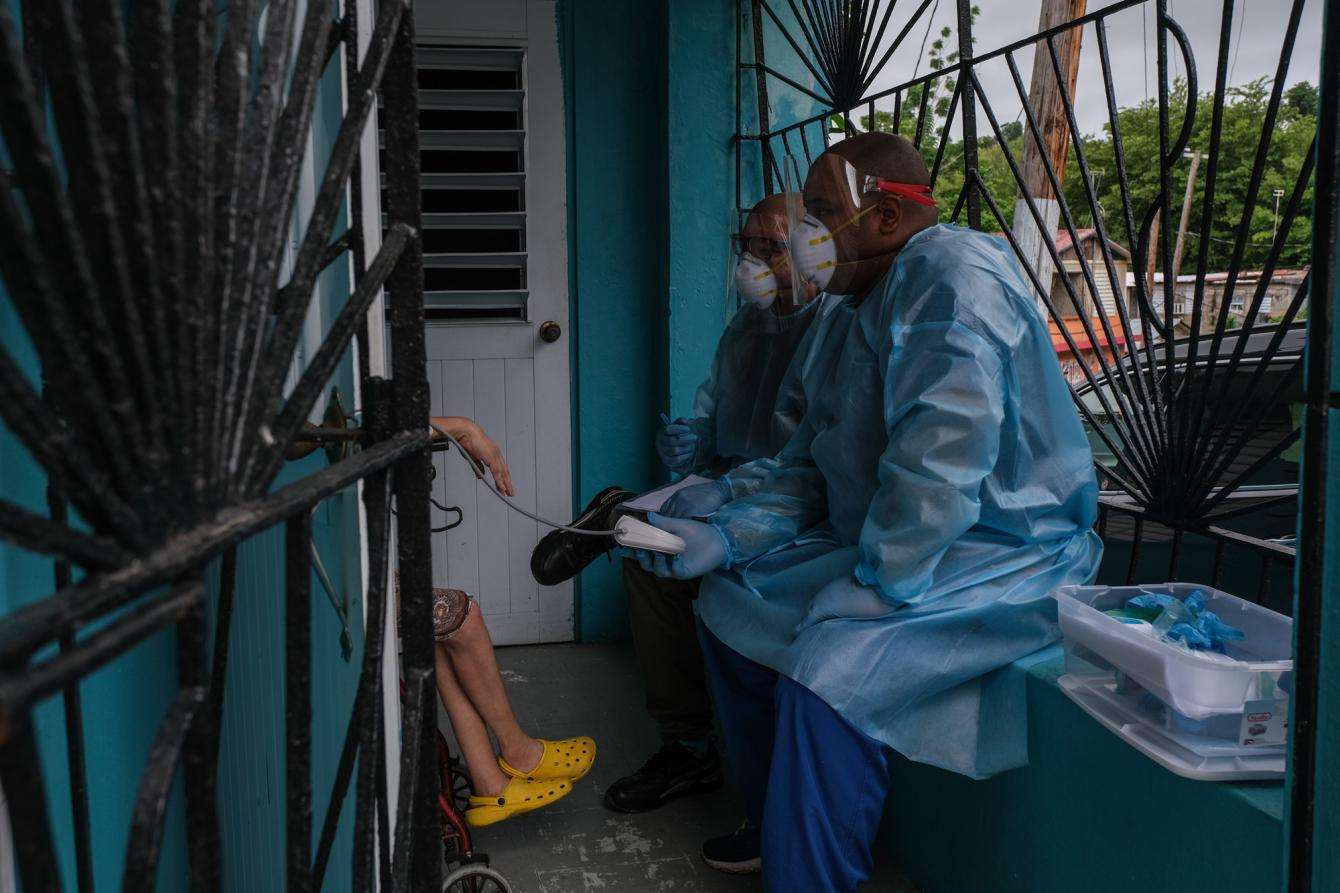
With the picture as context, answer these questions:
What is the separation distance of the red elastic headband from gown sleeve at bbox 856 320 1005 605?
0.41 metres

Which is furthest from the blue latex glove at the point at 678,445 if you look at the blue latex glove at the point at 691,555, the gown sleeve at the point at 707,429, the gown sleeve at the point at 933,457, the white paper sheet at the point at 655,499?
the gown sleeve at the point at 933,457

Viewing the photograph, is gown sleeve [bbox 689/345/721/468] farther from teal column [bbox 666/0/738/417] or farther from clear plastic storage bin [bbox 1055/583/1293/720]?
clear plastic storage bin [bbox 1055/583/1293/720]

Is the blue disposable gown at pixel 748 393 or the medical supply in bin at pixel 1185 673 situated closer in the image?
the medical supply in bin at pixel 1185 673

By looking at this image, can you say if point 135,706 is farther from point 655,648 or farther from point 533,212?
point 533,212

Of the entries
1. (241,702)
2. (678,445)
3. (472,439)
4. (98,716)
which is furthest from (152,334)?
(678,445)

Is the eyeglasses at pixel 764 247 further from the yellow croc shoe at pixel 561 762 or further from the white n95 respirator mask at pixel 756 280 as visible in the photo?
the yellow croc shoe at pixel 561 762

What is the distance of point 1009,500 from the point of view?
1.97 m

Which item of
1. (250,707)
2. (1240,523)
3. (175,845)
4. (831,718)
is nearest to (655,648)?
(831,718)

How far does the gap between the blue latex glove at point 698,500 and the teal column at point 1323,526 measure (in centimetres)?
147

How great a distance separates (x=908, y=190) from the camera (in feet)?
7.20

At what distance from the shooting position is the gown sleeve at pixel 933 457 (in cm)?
182

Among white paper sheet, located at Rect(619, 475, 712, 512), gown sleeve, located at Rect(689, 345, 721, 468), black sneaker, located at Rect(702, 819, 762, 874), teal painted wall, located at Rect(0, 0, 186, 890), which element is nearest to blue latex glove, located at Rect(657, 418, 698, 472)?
gown sleeve, located at Rect(689, 345, 721, 468)

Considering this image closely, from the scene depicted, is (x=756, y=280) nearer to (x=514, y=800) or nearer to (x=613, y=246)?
(x=613, y=246)

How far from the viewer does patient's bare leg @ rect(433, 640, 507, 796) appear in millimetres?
2361
